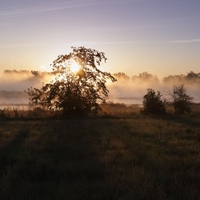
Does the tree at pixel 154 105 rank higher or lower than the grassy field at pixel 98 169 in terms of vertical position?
higher

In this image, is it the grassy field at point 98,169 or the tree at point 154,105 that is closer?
the grassy field at point 98,169

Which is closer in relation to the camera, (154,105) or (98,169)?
(98,169)

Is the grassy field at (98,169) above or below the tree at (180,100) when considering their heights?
below

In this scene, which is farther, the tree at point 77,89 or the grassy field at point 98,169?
the tree at point 77,89

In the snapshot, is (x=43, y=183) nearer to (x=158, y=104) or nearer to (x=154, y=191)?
(x=154, y=191)

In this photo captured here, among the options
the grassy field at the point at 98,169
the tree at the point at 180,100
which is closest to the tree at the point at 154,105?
the tree at the point at 180,100

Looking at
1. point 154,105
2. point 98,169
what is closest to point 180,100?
point 154,105

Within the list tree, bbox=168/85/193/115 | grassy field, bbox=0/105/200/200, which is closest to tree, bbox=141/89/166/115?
tree, bbox=168/85/193/115

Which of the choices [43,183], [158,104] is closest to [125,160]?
[43,183]

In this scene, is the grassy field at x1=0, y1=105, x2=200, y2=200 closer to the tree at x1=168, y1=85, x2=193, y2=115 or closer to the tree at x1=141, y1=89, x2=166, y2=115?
the tree at x1=141, y1=89, x2=166, y2=115

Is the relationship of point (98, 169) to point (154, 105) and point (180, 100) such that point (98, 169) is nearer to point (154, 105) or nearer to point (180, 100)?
point (154, 105)

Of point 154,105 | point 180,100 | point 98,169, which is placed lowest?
point 98,169

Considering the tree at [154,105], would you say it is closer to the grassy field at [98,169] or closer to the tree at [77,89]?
the tree at [77,89]

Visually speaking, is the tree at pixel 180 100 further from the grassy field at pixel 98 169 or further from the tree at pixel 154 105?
the grassy field at pixel 98 169
